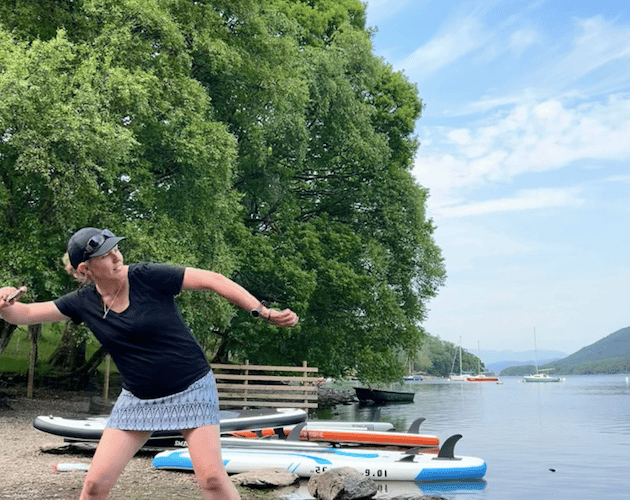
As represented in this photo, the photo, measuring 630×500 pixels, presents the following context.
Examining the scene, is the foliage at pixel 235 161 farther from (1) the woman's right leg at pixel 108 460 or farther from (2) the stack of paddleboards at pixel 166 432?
(1) the woman's right leg at pixel 108 460

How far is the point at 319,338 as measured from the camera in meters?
29.8

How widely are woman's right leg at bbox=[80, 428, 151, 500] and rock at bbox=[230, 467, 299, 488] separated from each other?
20.6 ft

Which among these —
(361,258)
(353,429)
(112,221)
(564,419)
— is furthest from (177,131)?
(564,419)

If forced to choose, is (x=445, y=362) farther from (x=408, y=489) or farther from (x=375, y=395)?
(x=408, y=489)

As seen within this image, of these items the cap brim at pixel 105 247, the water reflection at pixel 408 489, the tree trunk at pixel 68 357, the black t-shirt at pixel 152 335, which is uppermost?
the tree trunk at pixel 68 357

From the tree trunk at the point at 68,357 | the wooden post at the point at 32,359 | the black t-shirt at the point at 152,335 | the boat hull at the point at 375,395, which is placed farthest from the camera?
the boat hull at the point at 375,395

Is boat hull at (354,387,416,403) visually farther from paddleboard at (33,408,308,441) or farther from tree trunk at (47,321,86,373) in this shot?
paddleboard at (33,408,308,441)

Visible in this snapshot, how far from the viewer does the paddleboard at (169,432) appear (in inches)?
523

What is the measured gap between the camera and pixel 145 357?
179 inches

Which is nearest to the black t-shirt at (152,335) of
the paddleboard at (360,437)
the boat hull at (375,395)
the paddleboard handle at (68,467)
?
the paddleboard handle at (68,467)

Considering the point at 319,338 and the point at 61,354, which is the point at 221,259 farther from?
the point at 61,354

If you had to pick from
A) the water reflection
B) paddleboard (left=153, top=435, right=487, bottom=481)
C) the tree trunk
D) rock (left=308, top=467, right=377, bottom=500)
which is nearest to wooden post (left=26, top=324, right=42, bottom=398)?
the tree trunk

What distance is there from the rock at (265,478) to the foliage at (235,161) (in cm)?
895

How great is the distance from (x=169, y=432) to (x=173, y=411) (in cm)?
931
